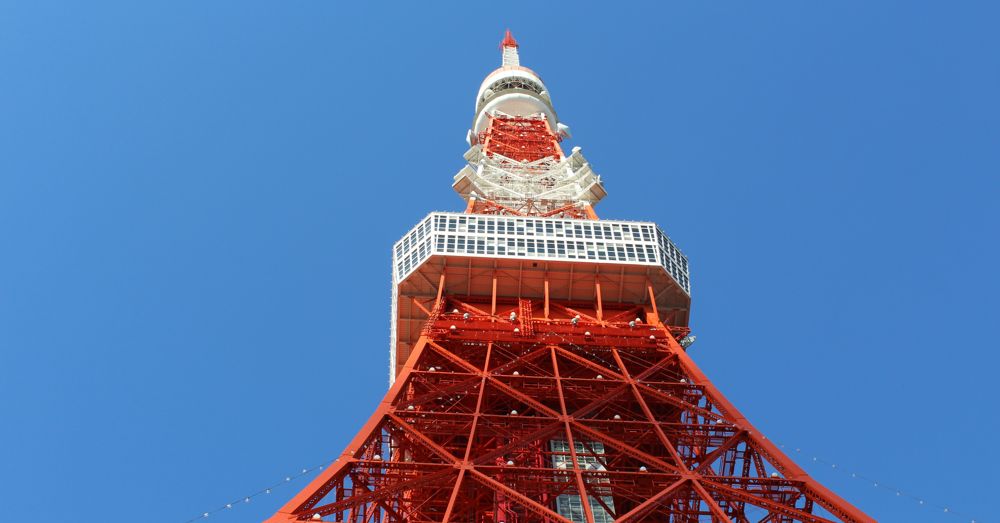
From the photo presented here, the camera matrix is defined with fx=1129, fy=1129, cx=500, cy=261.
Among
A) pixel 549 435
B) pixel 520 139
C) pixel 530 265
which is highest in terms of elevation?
pixel 520 139

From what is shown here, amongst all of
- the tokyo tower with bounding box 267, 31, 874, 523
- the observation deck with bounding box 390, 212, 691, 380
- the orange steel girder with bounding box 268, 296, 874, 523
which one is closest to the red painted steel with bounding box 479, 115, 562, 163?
the tokyo tower with bounding box 267, 31, 874, 523

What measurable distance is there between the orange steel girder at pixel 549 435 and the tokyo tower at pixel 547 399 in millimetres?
66

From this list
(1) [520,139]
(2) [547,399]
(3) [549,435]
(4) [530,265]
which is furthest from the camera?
(1) [520,139]

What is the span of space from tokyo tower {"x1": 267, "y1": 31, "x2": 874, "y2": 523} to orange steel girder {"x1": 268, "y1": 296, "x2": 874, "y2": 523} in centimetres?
7

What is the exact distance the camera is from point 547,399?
123 ft

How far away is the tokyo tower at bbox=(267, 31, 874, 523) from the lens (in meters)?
29.1

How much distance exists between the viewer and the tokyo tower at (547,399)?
29141 millimetres

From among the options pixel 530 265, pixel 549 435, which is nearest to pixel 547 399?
pixel 549 435

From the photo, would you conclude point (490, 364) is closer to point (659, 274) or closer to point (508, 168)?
point (659, 274)

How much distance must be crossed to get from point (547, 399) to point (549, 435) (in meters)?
4.10

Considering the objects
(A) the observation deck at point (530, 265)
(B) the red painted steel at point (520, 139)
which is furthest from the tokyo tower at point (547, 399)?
(B) the red painted steel at point (520, 139)

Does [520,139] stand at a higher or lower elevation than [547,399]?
higher

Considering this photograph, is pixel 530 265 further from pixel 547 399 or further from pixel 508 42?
pixel 508 42

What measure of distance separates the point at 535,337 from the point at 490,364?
195 centimetres
